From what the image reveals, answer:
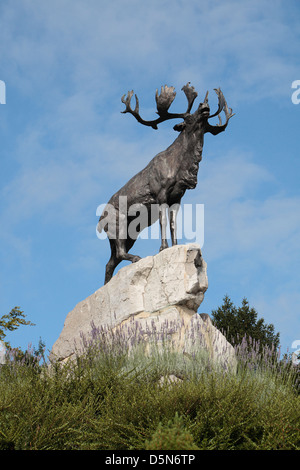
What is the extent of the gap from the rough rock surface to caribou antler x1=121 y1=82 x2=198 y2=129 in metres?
2.76

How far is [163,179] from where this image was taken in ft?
32.8

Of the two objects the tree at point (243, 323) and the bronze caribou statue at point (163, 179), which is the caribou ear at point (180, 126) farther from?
the tree at point (243, 323)

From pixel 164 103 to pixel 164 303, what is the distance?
3.82 metres

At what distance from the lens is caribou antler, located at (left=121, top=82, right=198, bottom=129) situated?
10.2 m

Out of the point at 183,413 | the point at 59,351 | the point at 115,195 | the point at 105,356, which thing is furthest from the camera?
the point at 115,195

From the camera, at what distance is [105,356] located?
309 inches

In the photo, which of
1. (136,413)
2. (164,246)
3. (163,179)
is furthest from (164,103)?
(136,413)

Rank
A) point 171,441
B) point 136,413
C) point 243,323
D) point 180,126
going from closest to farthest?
1. point 171,441
2. point 136,413
3. point 180,126
4. point 243,323

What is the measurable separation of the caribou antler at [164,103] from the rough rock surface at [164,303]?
276cm

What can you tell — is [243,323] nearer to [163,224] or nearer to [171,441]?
[163,224]

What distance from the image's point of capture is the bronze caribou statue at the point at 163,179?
992cm
